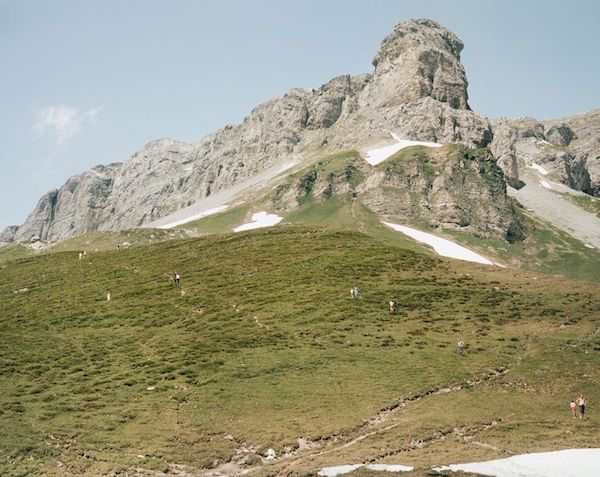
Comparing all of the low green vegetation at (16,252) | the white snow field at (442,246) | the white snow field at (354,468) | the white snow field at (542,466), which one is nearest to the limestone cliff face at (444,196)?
the white snow field at (442,246)

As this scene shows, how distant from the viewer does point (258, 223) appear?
187m

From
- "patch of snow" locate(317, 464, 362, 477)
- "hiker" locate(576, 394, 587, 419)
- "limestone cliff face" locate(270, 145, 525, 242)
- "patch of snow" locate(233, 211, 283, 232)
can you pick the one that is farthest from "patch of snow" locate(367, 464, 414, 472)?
"patch of snow" locate(233, 211, 283, 232)

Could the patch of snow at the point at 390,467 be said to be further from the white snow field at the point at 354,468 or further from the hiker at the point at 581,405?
the hiker at the point at 581,405

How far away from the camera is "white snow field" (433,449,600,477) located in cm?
3359

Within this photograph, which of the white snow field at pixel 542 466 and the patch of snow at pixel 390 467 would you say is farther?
the patch of snow at pixel 390 467

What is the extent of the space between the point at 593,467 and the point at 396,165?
169692 mm

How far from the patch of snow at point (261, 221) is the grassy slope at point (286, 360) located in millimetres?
86826

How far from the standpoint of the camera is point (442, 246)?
518 feet

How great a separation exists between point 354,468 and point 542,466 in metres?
11.2

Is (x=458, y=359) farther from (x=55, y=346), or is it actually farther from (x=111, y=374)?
(x=55, y=346)

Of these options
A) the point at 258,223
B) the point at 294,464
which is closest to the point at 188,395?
the point at 294,464

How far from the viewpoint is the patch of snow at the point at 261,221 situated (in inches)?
7226

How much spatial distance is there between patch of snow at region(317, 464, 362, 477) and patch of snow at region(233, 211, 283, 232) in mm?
147007

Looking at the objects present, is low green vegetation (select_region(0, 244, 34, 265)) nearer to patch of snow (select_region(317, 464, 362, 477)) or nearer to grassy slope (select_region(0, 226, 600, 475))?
grassy slope (select_region(0, 226, 600, 475))
